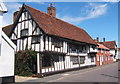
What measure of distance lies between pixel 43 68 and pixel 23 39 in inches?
187

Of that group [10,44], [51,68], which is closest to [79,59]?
[51,68]

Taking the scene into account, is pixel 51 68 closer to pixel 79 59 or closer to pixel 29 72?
pixel 29 72

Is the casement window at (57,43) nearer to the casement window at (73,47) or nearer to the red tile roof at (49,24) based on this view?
the red tile roof at (49,24)

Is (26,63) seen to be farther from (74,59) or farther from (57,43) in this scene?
(74,59)

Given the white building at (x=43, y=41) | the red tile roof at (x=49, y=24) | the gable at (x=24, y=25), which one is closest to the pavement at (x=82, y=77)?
the white building at (x=43, y=41)

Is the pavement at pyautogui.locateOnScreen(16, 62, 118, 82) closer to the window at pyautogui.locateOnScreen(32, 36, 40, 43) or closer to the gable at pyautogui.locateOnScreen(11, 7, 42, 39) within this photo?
the window at pyautogui.locateOnScreen(32, 36, 40, 43)

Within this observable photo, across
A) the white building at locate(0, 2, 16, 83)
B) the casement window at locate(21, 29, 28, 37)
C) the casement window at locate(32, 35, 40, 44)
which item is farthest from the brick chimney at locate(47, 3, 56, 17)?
the white building at locate(0, 2, 16, 83)

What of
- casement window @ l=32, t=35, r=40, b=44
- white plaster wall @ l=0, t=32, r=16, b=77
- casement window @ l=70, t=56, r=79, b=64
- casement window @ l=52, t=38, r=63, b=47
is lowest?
casement window @ l=70, t=56, r=79, b=64

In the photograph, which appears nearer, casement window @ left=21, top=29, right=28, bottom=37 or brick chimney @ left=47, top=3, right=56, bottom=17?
casement window @ left=21, top=29, right=28, bottom=37

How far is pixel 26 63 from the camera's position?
49.2 ft

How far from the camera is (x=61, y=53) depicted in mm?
16938

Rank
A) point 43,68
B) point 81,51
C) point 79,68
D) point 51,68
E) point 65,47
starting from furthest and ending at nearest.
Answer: point 81,51
point 79,68
point 65,47
point 51,68
point 43,68

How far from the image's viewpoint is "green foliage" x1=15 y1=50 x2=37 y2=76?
582 inches

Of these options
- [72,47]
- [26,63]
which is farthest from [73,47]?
[26,63]
